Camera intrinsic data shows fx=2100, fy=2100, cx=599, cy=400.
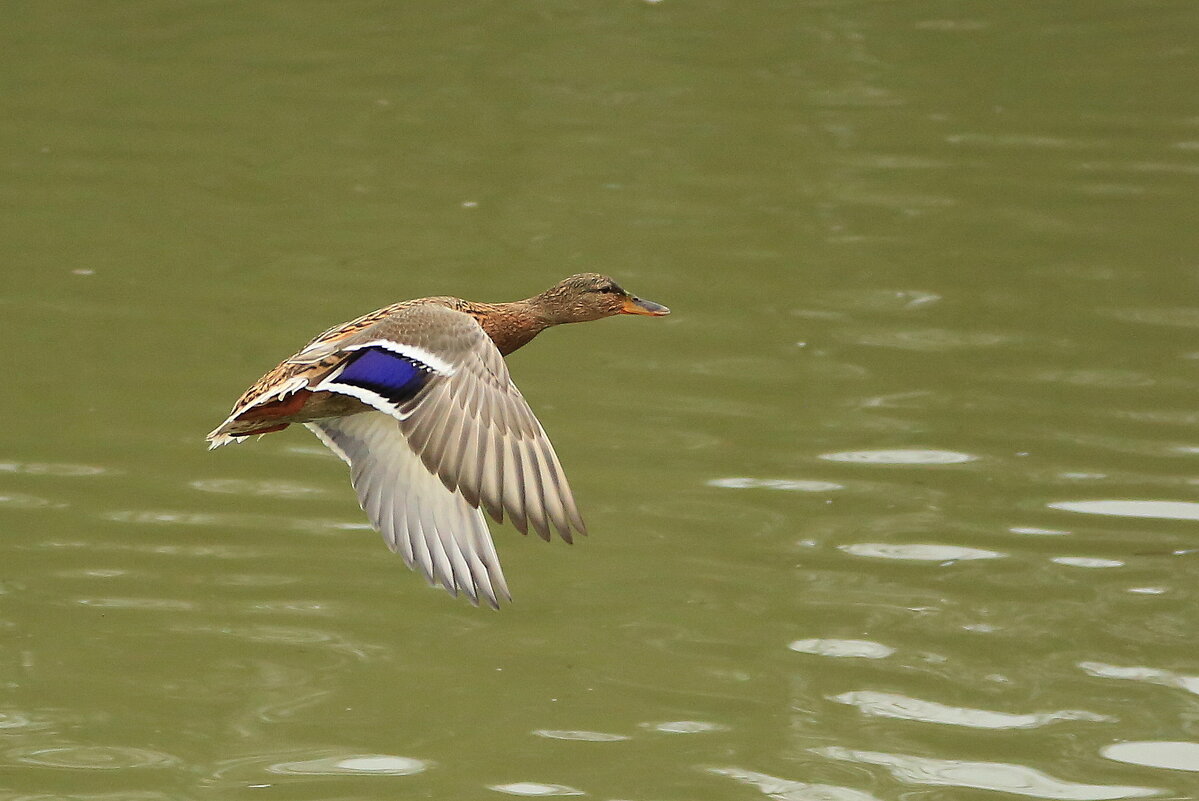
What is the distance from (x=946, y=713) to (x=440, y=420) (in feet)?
8.24

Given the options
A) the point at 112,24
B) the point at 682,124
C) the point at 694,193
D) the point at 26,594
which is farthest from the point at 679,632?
the point at 112,24

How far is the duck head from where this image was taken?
7836 millimetres

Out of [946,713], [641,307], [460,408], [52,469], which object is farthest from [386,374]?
[52,469]

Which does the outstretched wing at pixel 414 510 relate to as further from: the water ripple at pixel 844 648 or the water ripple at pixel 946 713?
the water ripple at pixel 946 713

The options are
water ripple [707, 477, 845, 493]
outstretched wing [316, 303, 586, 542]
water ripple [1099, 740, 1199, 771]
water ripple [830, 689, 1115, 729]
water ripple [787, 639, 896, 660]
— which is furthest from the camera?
water ripple [707, 477, 845, 493]

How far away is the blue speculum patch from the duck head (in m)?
1.21

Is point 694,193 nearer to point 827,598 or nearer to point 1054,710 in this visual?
point 827,598

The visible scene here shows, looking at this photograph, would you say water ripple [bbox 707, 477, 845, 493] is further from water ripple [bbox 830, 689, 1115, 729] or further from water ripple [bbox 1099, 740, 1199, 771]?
water ripple [bbox 1099, 740, 1199, 771]

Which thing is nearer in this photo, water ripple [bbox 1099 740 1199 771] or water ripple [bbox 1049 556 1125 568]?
water ripple [bbox 1099 740 1199 771]

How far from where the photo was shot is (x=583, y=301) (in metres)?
7.86

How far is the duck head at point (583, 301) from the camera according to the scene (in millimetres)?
7836

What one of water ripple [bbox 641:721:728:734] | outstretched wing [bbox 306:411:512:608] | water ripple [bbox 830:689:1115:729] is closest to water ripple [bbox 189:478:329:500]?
outstretched wing [bbox 306:411:512:608]

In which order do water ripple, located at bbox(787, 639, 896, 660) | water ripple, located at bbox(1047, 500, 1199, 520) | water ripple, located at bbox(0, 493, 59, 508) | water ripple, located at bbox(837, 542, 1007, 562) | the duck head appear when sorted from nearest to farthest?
the duck head < water ripple, located at bbox(787, 639, 896, 660) < water ripple, located at bbox(837, 542, 1007, 562) < water ripple, located at bbox(1047, 500, 1199, 520) < water ripple, located at bbox(0, 493, 59, 508)

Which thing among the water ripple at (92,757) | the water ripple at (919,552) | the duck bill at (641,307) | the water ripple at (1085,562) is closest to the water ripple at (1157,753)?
the water ripple at (1085,562)
